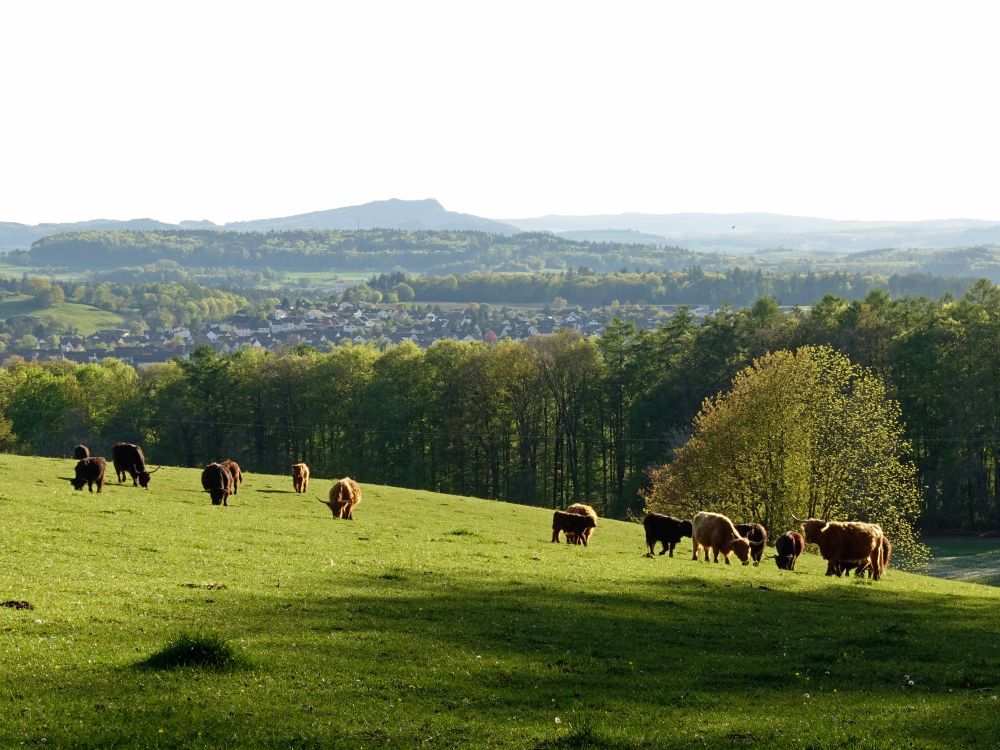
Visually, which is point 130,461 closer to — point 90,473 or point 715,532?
point 90,473

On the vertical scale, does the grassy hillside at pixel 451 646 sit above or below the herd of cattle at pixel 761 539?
above

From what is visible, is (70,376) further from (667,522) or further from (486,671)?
(486,671)

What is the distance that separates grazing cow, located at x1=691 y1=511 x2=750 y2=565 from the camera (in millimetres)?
36438

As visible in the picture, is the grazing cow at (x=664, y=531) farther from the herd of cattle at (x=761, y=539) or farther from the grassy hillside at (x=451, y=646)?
the grassy hillside at (x=451, y=646)

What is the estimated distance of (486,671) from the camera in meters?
16.6

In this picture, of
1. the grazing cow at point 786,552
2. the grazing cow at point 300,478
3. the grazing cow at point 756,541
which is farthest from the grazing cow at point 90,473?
the grazing cow at point 786,552

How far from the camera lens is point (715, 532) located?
36688 mm

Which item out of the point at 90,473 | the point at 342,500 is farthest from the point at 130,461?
the point at 342,500

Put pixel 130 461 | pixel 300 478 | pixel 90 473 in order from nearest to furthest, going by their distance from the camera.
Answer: pixel 90 473 < pixel 130 461 < pixel 300 478

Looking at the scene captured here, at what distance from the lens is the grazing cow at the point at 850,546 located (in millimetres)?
34781

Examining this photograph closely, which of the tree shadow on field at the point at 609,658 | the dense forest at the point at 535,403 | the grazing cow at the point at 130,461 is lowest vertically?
the dense forest at the point at 535,403

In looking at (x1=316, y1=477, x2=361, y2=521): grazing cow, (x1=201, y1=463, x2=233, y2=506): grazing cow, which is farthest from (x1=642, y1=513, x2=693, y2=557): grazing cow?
(x1=201, y1=463, x2=233, y2=506): grazing cow

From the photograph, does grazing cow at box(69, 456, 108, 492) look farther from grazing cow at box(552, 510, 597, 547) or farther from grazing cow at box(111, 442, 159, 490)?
grazing cow at box(552, 510, 597, 547)

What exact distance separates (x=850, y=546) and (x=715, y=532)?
180 inches
